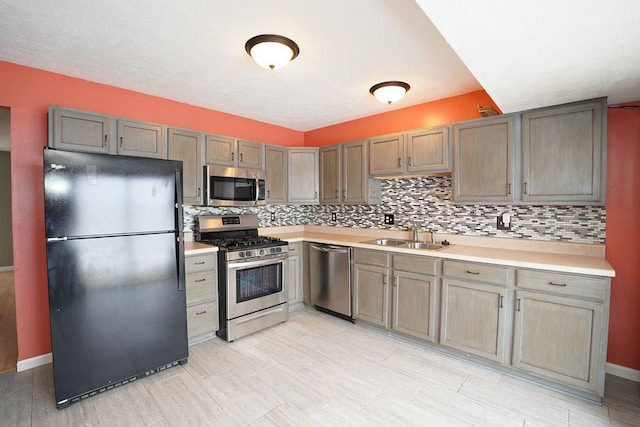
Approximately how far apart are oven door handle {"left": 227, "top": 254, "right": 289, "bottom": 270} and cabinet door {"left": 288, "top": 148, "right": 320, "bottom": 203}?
102 cm

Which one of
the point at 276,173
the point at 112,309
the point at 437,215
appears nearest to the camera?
the point at 112,309

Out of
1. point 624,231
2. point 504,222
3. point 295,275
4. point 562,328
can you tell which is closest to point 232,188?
point 295,275

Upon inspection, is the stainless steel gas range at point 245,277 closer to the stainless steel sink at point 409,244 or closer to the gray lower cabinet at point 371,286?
the gray lower cabinet at point 371,286

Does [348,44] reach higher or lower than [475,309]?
higher

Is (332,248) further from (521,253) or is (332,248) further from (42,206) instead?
(42,206)

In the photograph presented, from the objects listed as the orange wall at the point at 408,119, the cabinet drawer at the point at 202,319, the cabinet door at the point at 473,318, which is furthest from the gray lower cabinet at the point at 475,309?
the cabinet drawer at the point at 202,319

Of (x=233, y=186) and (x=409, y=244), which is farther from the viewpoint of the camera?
(x=233, y=186)

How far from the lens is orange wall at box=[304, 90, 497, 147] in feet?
10.1

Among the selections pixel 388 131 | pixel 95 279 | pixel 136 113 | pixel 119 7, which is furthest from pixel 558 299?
pixel 136 113

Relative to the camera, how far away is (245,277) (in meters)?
3.17

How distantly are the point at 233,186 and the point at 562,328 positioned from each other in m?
3.44

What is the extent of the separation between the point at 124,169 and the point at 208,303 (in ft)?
5.10

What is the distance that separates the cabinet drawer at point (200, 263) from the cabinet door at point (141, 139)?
1.12 metres

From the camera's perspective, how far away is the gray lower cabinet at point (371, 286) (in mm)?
3119
